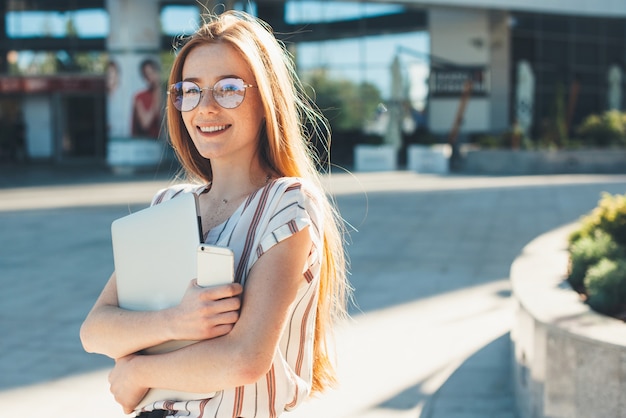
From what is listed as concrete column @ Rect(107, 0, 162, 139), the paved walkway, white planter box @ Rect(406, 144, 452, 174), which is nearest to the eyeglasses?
the paved walkway

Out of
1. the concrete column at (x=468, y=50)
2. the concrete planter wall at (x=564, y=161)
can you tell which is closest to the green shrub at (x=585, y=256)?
the concrete planter wall at (x=564, y=161)

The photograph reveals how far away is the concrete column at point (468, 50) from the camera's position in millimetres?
28375

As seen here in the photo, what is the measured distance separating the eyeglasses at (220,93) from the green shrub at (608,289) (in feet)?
9.99

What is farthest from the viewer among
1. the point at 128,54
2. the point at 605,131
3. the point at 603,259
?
the point at 128,54

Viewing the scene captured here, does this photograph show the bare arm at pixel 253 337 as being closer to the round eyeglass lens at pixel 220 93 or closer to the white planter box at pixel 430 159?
the round eyeglass lens at pixel 220 93

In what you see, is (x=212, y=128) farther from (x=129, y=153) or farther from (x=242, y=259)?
(x=129, y=153)

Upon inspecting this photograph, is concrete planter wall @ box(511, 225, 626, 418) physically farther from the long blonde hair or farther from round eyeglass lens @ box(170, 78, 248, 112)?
round eyeglass lens @ box(170, 78, 248, 112)

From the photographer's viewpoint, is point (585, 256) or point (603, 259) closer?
point (603, 259)

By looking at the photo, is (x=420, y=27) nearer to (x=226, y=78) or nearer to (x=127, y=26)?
(x=127, y=26)

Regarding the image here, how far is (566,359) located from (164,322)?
2.46 m

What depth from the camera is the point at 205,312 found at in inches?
67.1

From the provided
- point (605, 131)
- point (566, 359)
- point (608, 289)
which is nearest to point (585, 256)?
point (608, 289)

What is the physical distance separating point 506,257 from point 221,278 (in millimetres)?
8444

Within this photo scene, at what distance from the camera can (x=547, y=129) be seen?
80.4 feet
